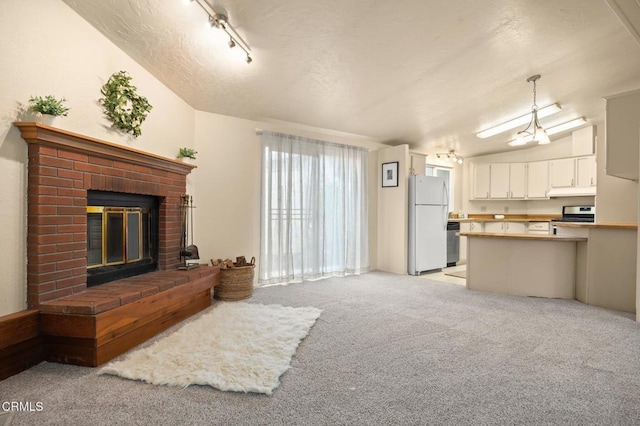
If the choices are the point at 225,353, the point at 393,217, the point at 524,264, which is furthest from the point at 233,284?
the point at 524,264

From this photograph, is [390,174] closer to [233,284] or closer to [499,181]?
[499,181]

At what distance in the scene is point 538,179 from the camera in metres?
6.39

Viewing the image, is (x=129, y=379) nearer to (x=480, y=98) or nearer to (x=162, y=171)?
(x=162, y=171)

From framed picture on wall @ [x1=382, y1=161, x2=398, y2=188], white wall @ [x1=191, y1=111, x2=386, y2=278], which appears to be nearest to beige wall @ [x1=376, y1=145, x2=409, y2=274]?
framed picture on wall @ [x1=382, y1=161, x2=398, y2=188]

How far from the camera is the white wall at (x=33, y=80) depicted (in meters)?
1.83

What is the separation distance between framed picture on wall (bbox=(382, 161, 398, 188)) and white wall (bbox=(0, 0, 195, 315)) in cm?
397

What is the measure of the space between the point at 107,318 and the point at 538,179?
7407 millimetres

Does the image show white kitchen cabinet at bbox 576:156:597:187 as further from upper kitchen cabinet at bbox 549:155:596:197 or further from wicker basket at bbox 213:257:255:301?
wicker basket at bbox 213:257:255:301

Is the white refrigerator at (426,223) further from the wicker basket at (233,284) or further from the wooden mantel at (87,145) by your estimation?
the wooden mantel at (87,145)

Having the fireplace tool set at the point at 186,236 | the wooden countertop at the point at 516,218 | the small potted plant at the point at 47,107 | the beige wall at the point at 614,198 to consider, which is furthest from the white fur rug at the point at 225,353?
the wooden countertop at the point at 516,218

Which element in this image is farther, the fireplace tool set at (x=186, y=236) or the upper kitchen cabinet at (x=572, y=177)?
the upper kitchen cabinet at (x=572, y=177)

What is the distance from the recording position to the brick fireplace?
6.44 feet

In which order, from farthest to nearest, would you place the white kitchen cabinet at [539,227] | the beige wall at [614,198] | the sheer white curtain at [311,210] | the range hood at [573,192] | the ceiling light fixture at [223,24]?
the white kitchen cabinet at [539,227] < the range hood at [573,192] < the sheer white curtain at [311,210] < the beige wall at [614,198] < the ceiling light fixture at [223,24]

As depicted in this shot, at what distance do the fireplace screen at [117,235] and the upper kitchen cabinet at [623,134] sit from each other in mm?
4926
